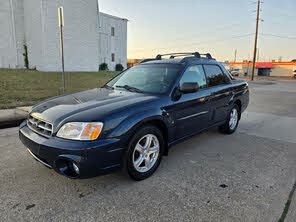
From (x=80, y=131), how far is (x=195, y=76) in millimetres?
2244

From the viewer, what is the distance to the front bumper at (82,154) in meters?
2.23

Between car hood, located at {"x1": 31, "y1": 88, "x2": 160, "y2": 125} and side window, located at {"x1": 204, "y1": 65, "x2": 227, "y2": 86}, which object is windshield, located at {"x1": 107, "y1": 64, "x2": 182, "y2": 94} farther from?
side window, located at {"x1": 204, "y1": 65, "x2": 227, "y2": 86}

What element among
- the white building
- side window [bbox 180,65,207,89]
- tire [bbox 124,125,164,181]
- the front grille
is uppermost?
the white building

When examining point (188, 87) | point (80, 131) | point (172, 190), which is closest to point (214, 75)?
point (188, 87)

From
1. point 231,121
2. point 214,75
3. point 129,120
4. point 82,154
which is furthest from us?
point 231,121

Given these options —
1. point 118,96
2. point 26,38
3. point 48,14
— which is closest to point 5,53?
point 26,38

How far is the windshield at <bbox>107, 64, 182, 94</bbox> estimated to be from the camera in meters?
3.31

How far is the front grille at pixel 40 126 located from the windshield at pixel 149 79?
1.38m

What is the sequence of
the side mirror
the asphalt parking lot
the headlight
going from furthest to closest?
the side mirror, the headlight, the asphalt parking lot

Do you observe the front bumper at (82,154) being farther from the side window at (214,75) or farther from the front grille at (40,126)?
the side window at (214,75)

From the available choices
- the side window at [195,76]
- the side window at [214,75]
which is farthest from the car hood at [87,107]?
the side window at [214,75]

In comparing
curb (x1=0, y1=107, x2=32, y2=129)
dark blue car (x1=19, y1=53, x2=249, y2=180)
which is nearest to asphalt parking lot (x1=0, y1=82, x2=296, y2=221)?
dark blue car (x1=19, y1=53, x2=249, y2=180)

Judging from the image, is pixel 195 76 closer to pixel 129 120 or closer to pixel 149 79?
pixel 149 79

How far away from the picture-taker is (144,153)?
283 centimetres
